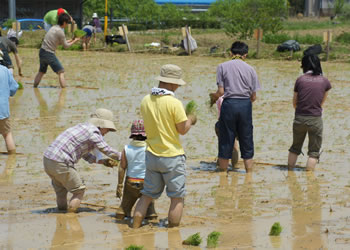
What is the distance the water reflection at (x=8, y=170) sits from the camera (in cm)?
839

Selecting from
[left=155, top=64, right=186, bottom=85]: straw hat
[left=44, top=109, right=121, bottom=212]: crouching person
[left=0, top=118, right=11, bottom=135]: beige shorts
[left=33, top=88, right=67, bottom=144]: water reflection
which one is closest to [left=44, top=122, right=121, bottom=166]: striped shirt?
[left=44, top=109, right=121, bottom=212]: crouching person

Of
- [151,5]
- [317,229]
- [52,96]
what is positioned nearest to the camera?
[317,229]

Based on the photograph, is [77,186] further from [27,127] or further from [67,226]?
[27,127]

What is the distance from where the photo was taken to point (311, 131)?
898 centimetres

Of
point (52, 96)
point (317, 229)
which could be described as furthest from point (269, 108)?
point (317, 229)

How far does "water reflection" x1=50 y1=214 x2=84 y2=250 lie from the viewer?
578 centimetres

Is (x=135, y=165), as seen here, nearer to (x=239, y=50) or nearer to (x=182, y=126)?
(x=182, y=126)

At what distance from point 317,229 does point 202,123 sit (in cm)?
619

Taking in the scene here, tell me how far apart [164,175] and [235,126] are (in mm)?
2634

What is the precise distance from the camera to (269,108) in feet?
46.6

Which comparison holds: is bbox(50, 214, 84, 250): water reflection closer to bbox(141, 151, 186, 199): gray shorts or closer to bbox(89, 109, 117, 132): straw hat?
bbox(141, 151, 186, 199): gray shorts

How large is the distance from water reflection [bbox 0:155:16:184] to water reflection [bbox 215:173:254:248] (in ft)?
8.28

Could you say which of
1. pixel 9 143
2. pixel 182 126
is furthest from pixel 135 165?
pixel 9 143

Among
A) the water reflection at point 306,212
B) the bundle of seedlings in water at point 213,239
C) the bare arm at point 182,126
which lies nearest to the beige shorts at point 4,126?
the water reflection at point 306,212
